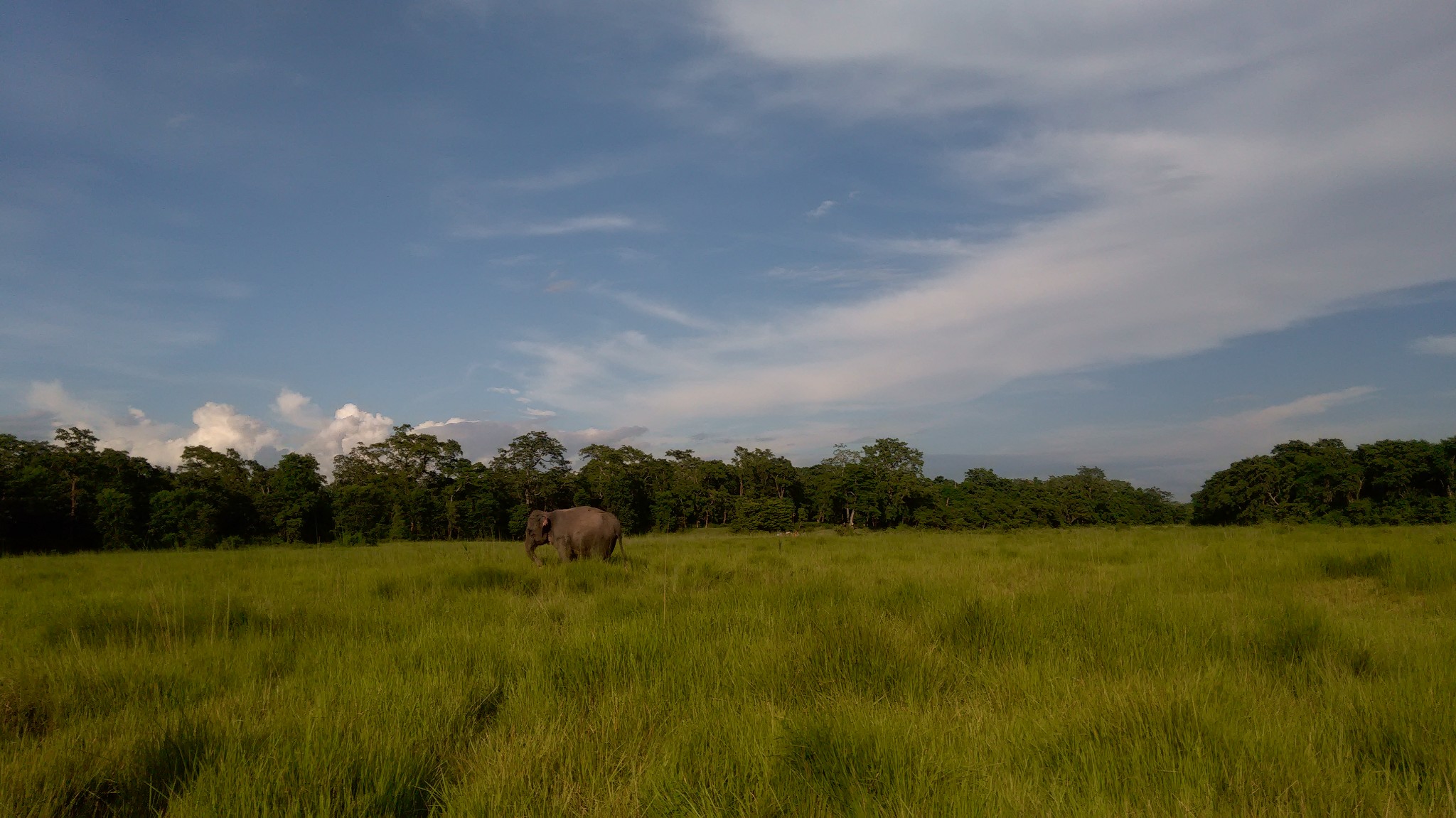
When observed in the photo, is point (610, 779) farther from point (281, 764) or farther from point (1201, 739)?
point (1201, 739)

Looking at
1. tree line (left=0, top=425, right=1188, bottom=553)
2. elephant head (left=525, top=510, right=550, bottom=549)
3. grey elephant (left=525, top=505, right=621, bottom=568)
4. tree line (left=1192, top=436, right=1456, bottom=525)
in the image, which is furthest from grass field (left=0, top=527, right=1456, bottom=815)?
tree line (left=1192, top=436, right=1456, bottom=525)

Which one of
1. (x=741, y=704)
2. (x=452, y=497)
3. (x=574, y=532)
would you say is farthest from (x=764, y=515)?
(x=741, y=704)

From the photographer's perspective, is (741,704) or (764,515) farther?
(764,515)

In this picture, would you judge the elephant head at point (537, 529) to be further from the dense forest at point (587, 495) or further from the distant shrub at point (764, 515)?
the distant shrub at point (764, 515)

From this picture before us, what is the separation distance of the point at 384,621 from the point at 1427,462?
5793cm

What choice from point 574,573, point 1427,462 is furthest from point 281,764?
point 1427,462

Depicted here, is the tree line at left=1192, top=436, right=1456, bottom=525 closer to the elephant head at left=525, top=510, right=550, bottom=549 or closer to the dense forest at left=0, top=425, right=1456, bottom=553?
the dense forest at left=0, top=425, right=1456, bottom=553

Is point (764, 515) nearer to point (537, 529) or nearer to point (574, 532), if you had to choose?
point (537, 529)

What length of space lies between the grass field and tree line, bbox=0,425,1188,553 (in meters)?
33.5

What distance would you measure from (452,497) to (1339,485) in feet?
216

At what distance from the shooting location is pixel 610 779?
2.49 meters

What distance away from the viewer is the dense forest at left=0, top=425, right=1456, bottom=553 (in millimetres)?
36125

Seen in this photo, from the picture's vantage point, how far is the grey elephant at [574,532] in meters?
12.5

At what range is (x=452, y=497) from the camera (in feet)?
166
